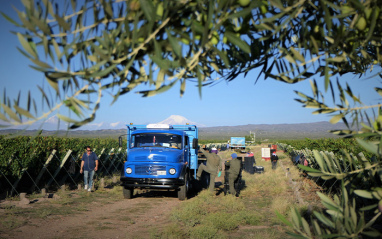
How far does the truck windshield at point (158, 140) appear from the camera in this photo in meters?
13.1

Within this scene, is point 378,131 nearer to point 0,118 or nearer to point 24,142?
point 0,118

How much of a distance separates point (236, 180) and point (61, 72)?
11.9 meters

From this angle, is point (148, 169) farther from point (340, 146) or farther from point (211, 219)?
point (340, 146)

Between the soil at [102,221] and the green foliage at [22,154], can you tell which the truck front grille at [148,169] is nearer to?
the soil at [102,221]

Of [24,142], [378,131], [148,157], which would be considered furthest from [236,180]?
[378,131]

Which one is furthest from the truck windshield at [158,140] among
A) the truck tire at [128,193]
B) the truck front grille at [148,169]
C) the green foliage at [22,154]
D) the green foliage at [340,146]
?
the green foliage at [340,146]

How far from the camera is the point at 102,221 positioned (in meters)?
9.04

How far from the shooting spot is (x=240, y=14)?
6.72ft

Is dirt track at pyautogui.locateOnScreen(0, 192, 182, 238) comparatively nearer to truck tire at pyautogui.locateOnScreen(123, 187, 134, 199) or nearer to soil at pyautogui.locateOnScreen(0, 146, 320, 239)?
soil at pyautogui.locateOnScreen(0, 146, 320, 239)

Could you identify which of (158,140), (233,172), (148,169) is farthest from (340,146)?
(148,169)

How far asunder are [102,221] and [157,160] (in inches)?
148

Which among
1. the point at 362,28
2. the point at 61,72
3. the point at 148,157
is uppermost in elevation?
the point at 362,28

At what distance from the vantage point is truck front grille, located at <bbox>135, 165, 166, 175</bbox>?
40.2ft

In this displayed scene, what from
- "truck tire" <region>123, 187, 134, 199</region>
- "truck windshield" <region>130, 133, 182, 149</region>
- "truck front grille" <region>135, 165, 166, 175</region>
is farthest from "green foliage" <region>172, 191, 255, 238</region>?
"truck tire" <region>123, 187, 134, 199</region>
